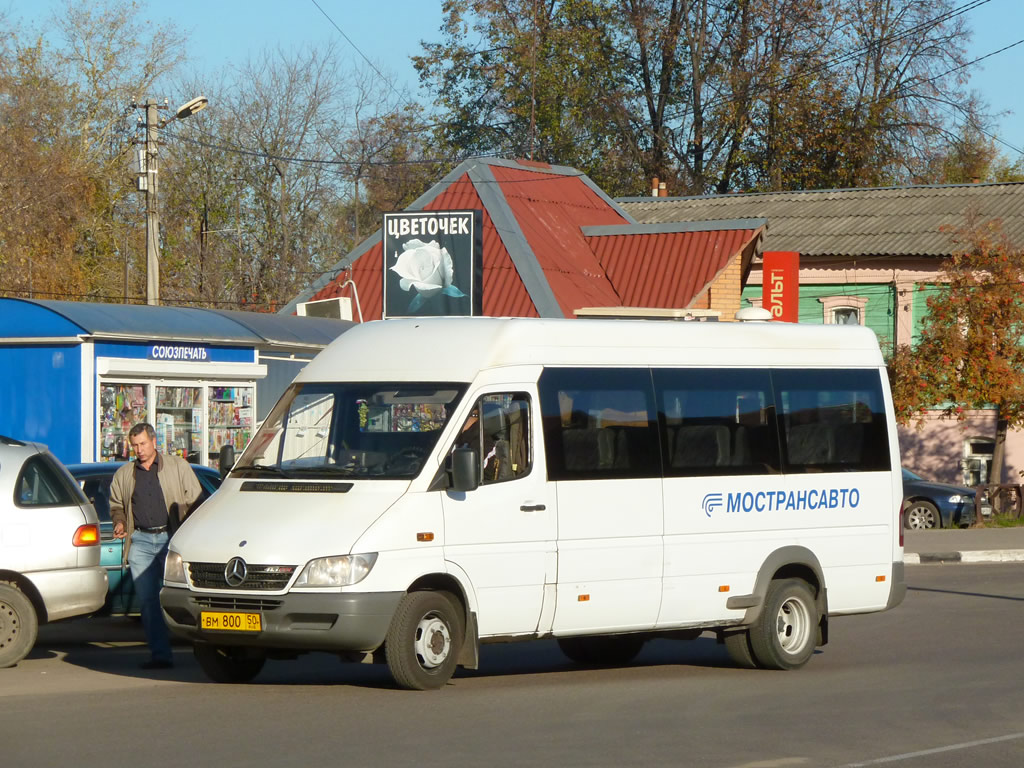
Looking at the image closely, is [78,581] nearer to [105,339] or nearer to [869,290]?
[105,339]

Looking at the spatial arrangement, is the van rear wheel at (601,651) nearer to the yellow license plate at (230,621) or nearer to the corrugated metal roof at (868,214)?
the yellow license plate at (230,621)

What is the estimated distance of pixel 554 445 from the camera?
1067 centimetres

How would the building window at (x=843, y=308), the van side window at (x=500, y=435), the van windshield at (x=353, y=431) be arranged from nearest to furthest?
1. the van windshield at (x=353, y=431)
2. the van side window at (x=500, y=435)
3. the building window at (x=843, y=308)

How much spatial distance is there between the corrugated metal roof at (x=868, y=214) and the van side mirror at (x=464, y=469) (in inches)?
1224

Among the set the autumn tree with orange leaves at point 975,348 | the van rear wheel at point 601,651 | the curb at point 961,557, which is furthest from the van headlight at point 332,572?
the autumn tree with orange leaves at point 975,348

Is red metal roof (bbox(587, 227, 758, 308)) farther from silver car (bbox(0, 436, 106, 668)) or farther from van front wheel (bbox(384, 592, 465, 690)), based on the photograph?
van front wheel (bbox(384, 592, 465, 690))

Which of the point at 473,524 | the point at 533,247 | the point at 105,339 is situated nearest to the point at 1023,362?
the point at 533,247

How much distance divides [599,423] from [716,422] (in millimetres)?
1168

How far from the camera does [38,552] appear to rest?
37.3 feet

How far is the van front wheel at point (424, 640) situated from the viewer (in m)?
9.77

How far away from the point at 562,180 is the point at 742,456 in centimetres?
2490

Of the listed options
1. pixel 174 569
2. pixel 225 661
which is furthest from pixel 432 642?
pixel 174 569

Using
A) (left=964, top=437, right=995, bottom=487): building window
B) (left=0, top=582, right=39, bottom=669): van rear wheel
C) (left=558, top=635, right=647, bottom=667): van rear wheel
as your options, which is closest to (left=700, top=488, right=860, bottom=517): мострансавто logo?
(left=558, top=635, right=647, bottom=667): van rear wheel

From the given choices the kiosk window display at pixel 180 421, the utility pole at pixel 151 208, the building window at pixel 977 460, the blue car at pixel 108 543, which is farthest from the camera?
the building window at pixel 977 460
